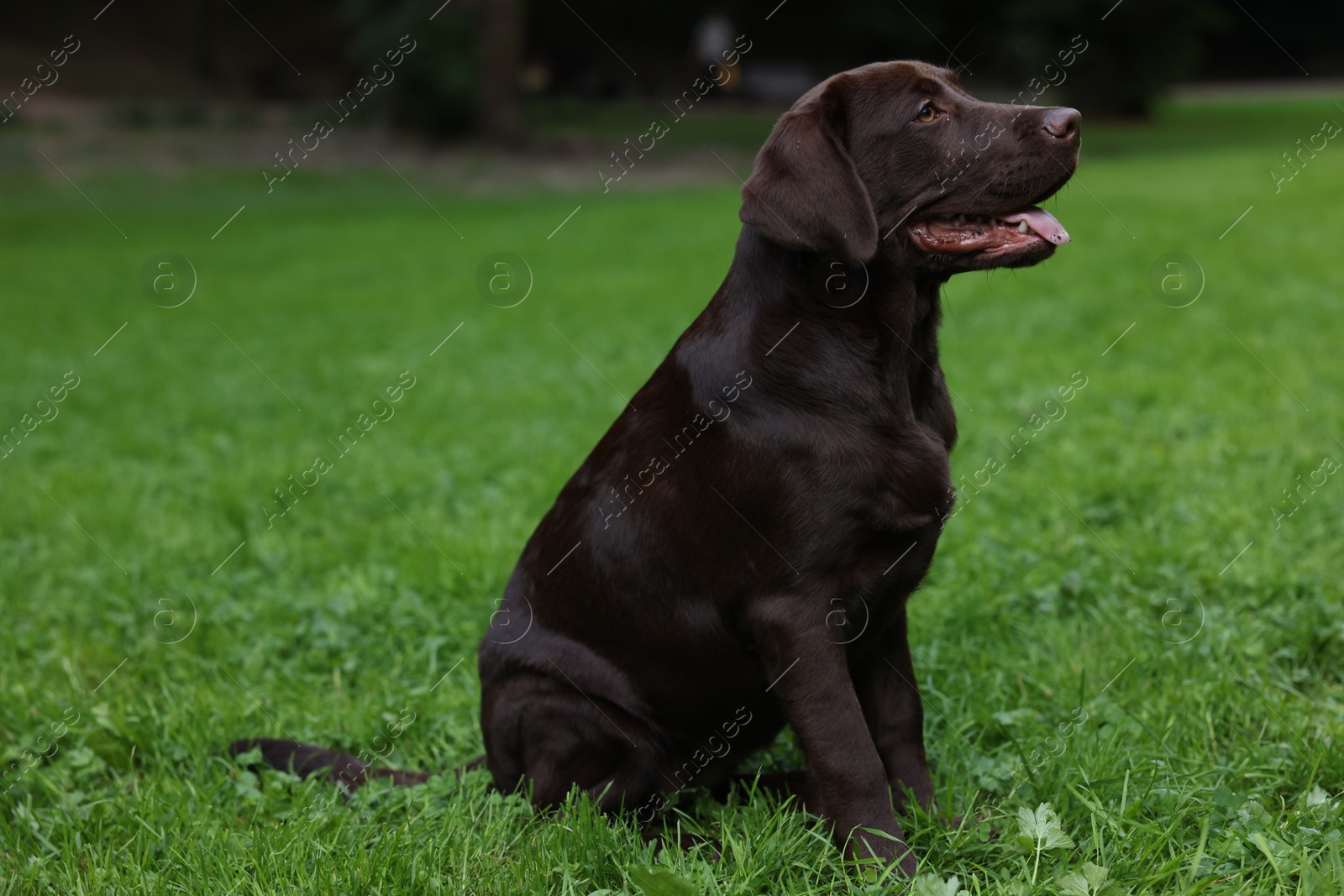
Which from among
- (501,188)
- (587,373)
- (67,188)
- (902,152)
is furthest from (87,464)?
(67,188)

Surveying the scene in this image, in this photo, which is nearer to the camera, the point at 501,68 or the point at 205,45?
the point at 501,68

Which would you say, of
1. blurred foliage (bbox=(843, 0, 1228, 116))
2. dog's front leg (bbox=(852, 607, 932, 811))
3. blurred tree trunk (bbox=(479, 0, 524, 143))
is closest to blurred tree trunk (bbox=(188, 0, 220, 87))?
blurred tree trunk (bbox=(479, 0, 524, 143))

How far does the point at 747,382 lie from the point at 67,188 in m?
21.3

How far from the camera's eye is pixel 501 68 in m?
22.7

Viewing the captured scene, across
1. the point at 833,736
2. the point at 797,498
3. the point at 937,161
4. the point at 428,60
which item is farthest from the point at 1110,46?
the point at 833,736

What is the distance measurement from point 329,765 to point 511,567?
1268 mm

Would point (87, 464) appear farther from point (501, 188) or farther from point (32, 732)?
point (501, 188)

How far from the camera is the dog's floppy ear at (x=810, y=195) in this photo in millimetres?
2217

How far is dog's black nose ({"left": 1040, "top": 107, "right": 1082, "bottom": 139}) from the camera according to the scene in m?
2.41

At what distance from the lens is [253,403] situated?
7199 millimetres

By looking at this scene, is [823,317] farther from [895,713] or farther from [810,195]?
[895,713]

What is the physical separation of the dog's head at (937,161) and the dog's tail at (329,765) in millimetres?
1639

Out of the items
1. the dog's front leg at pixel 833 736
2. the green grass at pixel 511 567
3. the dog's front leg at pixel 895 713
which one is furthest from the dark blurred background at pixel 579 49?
the dog's front leg at pixel 833 736

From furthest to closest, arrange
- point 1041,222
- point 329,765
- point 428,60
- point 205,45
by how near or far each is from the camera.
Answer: point 205,45, point 428,60, point 329,765, point 1041,222
